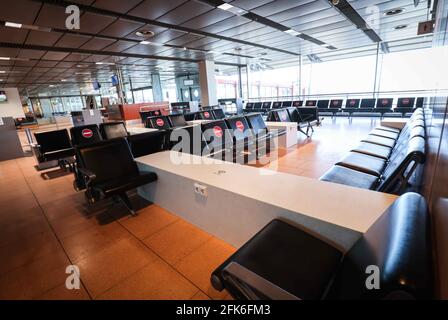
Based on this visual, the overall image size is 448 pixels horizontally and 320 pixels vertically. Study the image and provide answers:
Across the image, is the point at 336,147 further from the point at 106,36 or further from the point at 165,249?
the point at 106,36

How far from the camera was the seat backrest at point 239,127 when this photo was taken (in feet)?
12.7

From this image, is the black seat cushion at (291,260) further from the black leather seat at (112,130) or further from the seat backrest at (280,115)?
the seat backrest at (280,115)

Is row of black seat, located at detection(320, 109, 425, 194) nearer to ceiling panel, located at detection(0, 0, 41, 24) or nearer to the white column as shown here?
ceiling panel, located at detection(0, 0, 41, 24)

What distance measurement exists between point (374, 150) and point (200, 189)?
234 centimetres

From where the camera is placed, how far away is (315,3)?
412 cm

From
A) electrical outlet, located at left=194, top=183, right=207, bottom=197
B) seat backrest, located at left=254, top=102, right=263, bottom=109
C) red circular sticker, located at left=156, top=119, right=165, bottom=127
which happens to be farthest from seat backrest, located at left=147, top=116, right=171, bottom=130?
seat backrest, located at left=254, top=102, right=263, bottom=109

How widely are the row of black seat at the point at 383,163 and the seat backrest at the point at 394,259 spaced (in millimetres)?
600

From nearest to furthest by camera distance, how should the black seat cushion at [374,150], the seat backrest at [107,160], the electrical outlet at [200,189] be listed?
the electrical outlet at [200,189] < the seat backrest at [107,160] < the black seat cushion at [374,150]

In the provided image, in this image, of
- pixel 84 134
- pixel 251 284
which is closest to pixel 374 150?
pixel 251 284

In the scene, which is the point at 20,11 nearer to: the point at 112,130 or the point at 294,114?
the point at 112,130

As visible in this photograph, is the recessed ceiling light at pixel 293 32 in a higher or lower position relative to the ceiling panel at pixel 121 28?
higher

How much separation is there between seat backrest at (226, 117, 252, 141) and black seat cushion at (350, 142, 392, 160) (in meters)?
1.79

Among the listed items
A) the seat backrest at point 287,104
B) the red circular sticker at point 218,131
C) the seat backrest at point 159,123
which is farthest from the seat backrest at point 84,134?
the seat backrest at point 287,104

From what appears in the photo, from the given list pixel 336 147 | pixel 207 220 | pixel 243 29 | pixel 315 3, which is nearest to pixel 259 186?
pixel 207 220
